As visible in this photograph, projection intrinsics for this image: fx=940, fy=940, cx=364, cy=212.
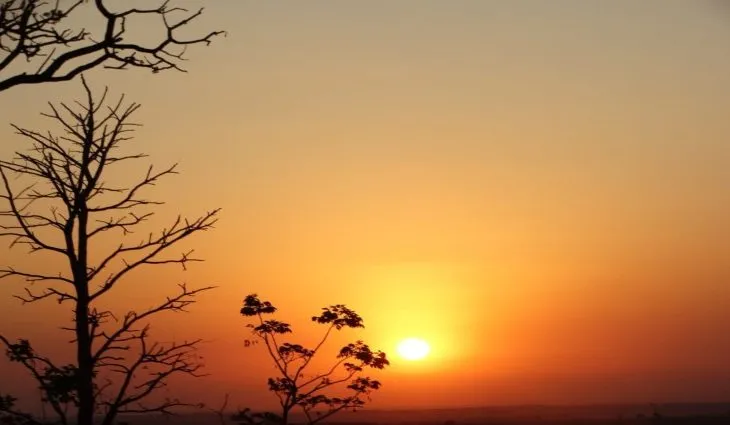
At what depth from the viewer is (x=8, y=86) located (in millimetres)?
6734

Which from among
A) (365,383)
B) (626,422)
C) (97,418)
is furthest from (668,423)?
(97,418)

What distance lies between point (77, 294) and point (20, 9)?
2566mm

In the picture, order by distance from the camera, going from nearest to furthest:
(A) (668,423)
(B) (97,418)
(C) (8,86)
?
(C) (8,86), (B) (97,418), (A) (668,423)

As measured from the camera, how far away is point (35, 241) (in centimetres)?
857

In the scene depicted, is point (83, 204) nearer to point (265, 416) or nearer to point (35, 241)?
point (35, 241)

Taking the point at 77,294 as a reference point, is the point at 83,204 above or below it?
above

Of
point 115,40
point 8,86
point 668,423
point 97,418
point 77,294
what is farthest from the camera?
point 668,423

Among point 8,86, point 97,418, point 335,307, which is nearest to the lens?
point 8,86

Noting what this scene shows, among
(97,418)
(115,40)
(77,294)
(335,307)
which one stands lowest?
(97,418)

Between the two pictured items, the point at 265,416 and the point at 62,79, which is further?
the point at 265,416

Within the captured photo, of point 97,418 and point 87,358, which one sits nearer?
point 87,358

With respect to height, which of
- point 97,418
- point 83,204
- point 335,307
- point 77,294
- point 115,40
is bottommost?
point 97,418

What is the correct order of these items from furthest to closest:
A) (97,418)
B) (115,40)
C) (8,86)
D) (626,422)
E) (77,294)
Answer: (626,422) → (97,418) → (77,294) → (115,40) → (8,86)

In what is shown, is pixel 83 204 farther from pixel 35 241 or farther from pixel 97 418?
pixel 97 418
